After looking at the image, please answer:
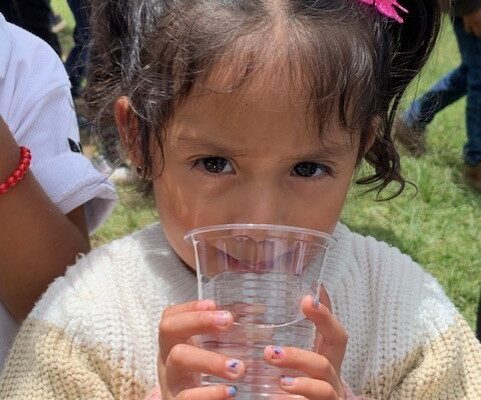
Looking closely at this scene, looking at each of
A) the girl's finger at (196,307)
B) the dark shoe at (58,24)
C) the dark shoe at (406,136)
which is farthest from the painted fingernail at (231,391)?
the dark shoe at (58,24)

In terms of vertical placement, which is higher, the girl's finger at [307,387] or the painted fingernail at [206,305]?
the painted fingernail at [206,305]

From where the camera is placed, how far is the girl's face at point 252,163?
1.32 meters

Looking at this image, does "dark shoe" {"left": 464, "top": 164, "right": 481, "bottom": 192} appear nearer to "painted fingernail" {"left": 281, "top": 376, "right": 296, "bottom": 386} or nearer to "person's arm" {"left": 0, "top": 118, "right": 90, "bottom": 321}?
"person's arm" {"left": 0, "top": 118, "right": 90, "bottom": 321}

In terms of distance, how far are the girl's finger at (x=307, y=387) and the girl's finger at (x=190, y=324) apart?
119 millimetres

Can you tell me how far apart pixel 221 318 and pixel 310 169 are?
1.17ft

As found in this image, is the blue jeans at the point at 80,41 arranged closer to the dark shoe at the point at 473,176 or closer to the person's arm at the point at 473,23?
A: the person's arm at the point at 473,23

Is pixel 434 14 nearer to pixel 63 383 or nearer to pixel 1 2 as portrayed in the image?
pixel 63 383

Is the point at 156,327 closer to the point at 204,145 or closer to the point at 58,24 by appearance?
the point at 204,145

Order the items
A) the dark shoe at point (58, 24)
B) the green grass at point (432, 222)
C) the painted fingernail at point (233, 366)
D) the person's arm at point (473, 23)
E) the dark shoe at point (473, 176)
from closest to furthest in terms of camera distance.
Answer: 1. the painted fingernail at point (233, 366)
2. the green grass at point (432, 222)
3. the person's arm at point (473, 23)
4. the dark shoe at point (473, 176)
5. the dark shoe at point (58, 24)

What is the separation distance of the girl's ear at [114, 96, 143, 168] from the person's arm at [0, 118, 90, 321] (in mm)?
193

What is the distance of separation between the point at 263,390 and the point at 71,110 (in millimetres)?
852

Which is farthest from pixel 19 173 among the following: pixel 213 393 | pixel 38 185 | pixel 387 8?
pixel 387 8

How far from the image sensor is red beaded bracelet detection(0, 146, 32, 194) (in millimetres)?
1541

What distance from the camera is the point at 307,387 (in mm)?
1188
